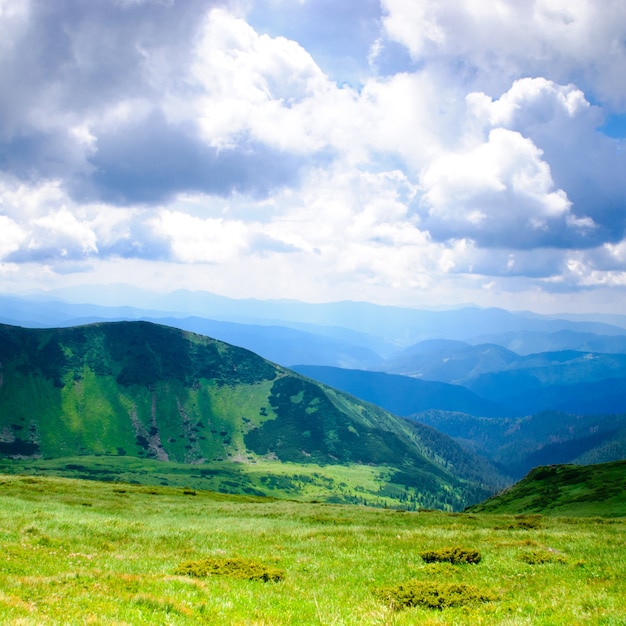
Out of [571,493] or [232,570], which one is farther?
[571,493]

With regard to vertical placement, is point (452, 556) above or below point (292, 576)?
below

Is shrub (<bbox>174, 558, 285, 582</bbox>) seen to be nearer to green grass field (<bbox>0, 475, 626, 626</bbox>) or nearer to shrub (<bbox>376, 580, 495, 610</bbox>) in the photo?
green grass field (<bbox>0, 475, 626, 626</bbox>)

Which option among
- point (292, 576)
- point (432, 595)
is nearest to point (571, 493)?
point (292, 576)

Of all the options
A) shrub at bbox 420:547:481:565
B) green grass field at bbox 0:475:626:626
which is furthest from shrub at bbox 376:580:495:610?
shrub at bbox 420:547:481:565

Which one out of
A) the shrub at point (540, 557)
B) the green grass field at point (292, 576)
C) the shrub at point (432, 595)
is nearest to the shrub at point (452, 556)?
the green grass field at point (292, 576)

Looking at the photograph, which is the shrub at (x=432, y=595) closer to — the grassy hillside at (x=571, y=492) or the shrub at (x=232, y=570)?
the shrub at (x=232, y=570)

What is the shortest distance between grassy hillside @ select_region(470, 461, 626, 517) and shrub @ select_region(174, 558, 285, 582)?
55.7 metres

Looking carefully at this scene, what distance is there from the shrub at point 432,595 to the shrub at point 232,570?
4.51 m

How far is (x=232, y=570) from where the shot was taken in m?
17.5

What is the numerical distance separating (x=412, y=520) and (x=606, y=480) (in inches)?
2423

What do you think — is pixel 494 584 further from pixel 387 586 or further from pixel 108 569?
pixel 108 569

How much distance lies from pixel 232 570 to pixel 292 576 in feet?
7.85

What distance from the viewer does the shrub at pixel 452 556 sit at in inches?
799

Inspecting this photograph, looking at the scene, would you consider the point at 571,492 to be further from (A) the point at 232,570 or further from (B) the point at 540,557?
(A) the point at 232,570
